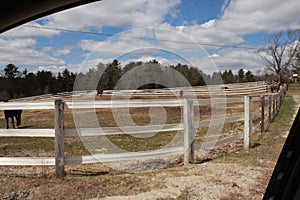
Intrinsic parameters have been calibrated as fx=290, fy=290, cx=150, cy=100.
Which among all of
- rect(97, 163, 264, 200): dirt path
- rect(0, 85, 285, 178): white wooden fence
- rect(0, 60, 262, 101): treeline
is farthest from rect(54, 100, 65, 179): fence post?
rect(97, 163, 264, 200): dirt path

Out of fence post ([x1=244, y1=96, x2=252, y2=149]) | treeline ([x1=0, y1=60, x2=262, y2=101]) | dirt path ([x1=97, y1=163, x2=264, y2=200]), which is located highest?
treeline ([x1=0, y1=60, x2=262, y2=101])

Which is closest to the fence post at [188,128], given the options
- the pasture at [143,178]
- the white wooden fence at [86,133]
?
the white wooden fence at [86,133]

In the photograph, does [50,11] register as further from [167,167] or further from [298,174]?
[167,167]

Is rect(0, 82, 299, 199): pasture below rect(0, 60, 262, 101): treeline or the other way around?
below

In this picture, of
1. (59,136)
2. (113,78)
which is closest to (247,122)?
(113,78)

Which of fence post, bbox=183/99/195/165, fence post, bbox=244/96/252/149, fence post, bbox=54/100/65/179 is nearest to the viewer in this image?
fence post, bbox=54/100/65/179

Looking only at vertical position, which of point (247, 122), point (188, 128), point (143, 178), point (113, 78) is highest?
point (113, 78)

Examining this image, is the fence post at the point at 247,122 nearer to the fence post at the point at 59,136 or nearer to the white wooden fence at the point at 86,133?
the white wooden fence at the point at 86,133

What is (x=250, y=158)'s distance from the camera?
4.56 metres

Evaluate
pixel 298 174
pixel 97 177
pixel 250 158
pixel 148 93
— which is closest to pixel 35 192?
pixel 97 177

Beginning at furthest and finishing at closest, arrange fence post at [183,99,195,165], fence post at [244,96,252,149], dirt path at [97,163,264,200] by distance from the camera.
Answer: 1. fence post at [244,96,252,149]
2. fence post at [183,99,195,165]
3. dirt path at [97,163,264,200]

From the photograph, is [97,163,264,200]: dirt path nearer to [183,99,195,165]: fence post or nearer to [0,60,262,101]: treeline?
[183,99,195,165]: fence post

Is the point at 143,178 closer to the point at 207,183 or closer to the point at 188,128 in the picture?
the point at 207,183

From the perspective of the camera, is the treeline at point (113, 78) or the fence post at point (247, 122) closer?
the treeline at point (113, 78)
